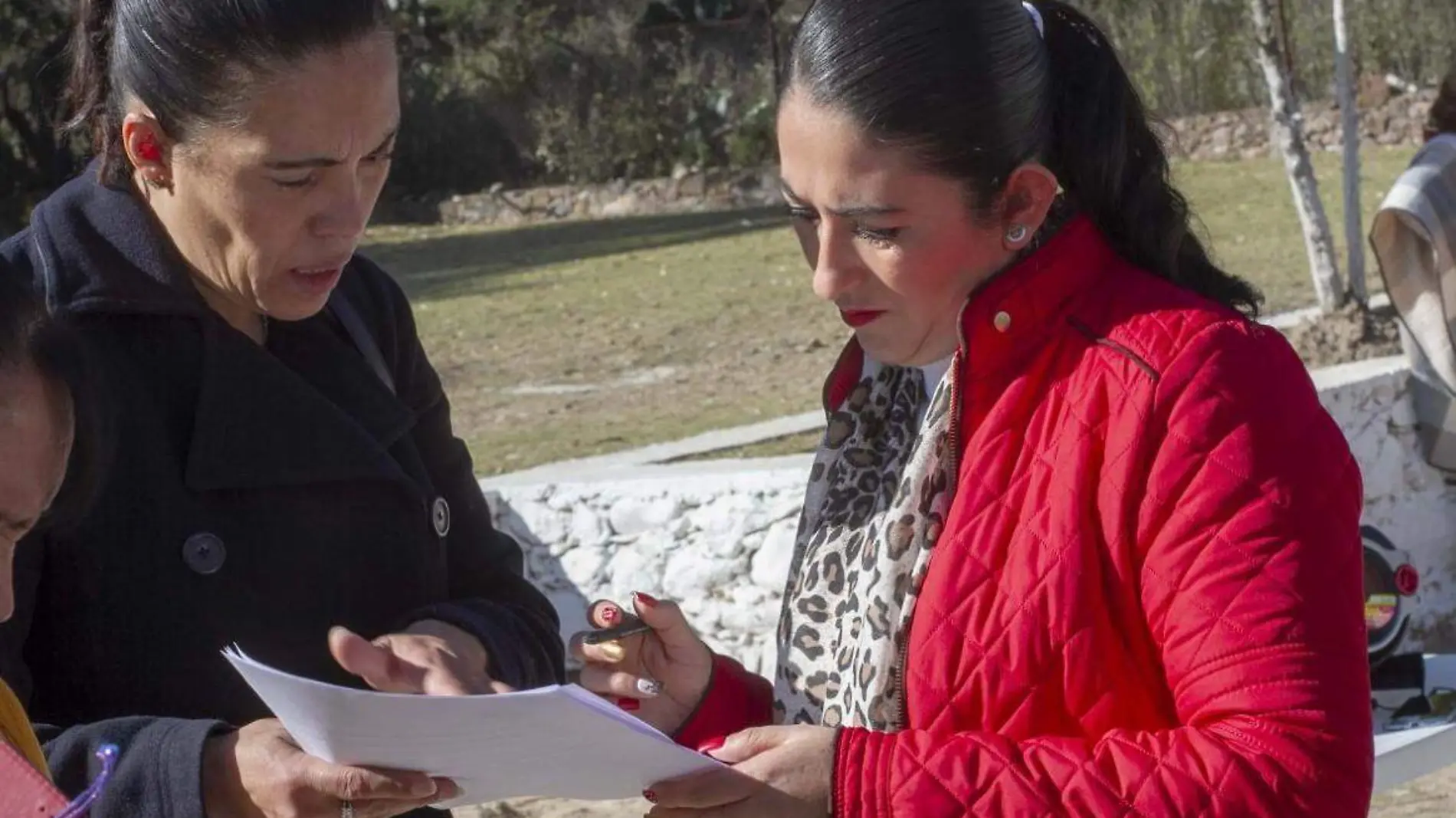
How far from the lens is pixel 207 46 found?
7.23 ft

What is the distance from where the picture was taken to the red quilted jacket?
201 cm

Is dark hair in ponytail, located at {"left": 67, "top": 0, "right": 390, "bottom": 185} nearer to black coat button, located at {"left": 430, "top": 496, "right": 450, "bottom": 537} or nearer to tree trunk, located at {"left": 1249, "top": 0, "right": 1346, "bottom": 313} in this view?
black coat button, located at {"left": 430, "top": 496, "right": 450, "bottom": 537}

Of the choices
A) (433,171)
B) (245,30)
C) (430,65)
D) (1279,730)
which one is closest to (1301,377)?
(1279,730)

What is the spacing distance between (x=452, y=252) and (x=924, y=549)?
1986 centimetres

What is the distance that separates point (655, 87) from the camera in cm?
2806

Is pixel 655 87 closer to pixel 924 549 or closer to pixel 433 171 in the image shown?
pixel 433 171

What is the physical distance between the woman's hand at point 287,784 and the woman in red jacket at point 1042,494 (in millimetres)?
272

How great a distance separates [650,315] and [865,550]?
1311cm

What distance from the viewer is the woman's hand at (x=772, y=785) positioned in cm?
210

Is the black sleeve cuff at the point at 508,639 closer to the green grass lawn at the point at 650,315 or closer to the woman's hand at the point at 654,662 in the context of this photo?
the woman's hand at the point at 654,662

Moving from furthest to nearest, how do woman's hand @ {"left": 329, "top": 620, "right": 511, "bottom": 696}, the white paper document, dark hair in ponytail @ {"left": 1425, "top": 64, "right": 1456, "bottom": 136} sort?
1. dark hair in ponytail @ {"left": 1425, "top": 64, "right": 1456, "bottom": 136}
2. woman's hand @ {"left": 329, "top": 620, "right": 511, "bottom": 696}
3. the white paper document

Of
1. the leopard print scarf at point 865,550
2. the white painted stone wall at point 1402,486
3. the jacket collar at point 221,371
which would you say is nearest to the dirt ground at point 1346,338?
the white painted stone wall at point 1402,486

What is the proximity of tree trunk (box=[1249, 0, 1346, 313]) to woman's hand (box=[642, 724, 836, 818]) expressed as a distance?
9.36 metres

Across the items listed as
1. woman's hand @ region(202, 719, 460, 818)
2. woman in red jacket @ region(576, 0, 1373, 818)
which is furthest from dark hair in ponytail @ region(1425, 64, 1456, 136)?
woman's hand @ region(202, 719, 460, 818)
